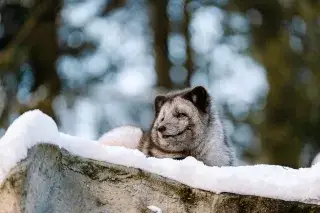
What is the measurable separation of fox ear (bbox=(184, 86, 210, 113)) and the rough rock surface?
2282 millimetres

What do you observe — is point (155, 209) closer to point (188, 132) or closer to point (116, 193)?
point (116, 193)

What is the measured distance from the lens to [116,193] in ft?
12.5

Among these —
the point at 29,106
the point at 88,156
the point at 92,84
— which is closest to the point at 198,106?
the point at 88,156

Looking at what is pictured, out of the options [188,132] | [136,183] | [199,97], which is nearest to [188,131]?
[188,132]

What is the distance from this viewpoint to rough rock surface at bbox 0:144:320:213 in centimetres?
369

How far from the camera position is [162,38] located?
38.9ft

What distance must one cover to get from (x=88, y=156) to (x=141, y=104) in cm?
742

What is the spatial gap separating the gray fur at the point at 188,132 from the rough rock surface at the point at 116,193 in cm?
196

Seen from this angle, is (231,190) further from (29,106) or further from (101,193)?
(29,106)

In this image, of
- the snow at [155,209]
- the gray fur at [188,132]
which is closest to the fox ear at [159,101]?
the gray fur at [188,132]

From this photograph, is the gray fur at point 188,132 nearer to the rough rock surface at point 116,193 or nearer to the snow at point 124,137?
the snow at point 124,137

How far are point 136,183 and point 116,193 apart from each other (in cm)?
12

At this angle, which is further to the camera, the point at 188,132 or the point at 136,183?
the point at 188,132

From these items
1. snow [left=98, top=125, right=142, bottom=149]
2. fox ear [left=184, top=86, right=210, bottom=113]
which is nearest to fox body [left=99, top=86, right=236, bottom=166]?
fox ear [left=184, top=86, right=210, bottom=113]
